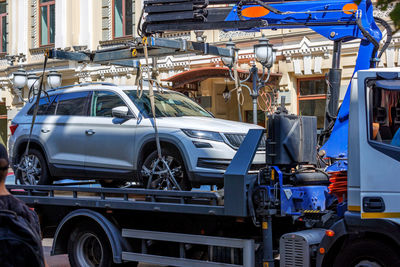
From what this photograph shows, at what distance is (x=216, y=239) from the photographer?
23.5ft

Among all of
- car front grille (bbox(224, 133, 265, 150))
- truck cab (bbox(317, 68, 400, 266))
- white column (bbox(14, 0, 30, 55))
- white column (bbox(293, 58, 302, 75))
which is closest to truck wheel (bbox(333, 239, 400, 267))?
truck cab (bbox(317, 68, 400, 266))

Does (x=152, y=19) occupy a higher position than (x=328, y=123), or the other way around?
(x=152, y=19)

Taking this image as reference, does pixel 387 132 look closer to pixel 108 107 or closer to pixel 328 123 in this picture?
pixel 328 123

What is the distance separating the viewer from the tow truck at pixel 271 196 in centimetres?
617

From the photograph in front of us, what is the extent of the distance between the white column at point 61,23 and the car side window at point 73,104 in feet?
53.4

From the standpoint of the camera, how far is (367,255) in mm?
6172

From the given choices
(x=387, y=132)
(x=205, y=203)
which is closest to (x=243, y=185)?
(x=205, y=203)

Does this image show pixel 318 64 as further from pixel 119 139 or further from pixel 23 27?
pixel 23 27

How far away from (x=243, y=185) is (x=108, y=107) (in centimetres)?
304

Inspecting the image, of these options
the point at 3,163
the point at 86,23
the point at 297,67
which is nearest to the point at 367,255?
the point at 3,163

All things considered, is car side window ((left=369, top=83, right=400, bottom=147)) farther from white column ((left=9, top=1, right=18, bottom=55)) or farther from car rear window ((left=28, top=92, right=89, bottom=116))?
white column ((left=9, top=1, right=18, bottom=55))

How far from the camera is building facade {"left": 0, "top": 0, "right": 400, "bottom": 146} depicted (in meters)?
19.7

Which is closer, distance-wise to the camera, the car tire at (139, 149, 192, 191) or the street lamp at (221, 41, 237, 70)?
the car tire at (139, 149, 192, 191)

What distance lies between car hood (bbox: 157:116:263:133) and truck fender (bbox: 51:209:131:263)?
1356mm
